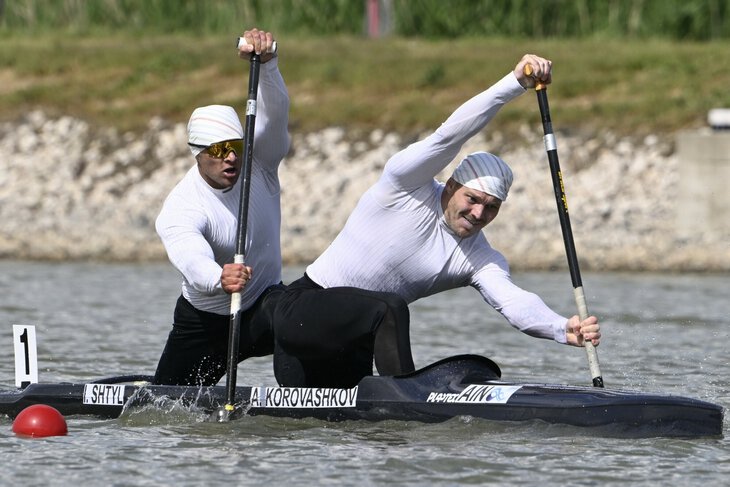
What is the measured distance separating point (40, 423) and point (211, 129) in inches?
62.4

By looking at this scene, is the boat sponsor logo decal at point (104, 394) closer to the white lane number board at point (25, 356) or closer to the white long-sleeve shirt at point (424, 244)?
the white lane number board at point (25, 356)

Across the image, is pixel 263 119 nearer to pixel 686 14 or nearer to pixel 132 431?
pixel 132 431

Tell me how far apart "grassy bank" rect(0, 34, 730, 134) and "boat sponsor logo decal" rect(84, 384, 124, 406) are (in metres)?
11.8

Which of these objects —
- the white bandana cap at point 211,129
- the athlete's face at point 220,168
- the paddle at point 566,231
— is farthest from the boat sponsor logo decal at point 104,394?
the paddle at point 566,231

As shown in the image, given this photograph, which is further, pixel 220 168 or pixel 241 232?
pixel 220 168

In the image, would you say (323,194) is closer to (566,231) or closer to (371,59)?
(371,59)

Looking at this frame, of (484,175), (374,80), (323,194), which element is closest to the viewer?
(484,175)

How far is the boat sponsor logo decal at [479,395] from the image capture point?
7.54m

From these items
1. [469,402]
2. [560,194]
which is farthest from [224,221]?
[560,194]

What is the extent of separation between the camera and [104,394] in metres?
8.26

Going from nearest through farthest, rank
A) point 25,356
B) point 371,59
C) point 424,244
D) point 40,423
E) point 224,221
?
point 424,244 < point 40,423 < point 224,221 < point 25,356 < point 371,59

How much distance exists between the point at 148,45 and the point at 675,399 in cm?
1630

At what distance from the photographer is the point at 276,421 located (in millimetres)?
7852

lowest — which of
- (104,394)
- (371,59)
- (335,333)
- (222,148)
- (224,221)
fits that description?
(104,394)
